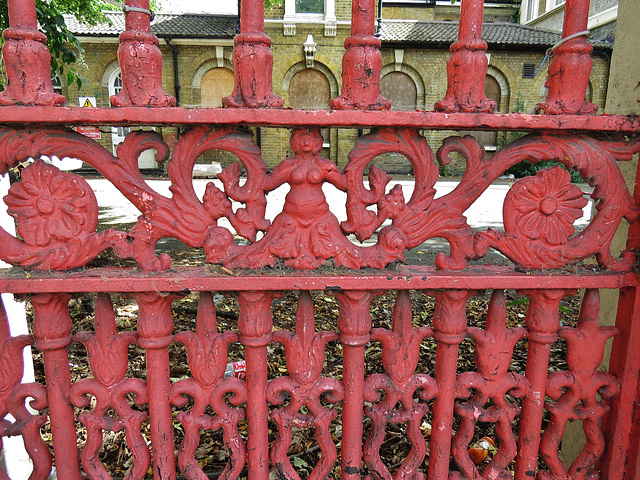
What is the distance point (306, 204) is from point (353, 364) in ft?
1.59

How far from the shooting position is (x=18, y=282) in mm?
1151

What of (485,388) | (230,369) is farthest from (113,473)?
(485,388)

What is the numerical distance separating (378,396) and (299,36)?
1783 cm

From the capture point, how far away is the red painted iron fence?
1.14 m

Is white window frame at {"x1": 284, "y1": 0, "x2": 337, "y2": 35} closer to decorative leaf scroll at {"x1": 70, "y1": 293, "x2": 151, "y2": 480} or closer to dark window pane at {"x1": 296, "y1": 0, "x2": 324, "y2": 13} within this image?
dark window pane at {"x1": 296, "y1": 0, "x2": 324, "y2": 13}

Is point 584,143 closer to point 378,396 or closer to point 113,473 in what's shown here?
point 378,396

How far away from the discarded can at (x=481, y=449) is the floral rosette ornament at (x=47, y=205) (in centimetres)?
175

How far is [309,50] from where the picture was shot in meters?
16.4

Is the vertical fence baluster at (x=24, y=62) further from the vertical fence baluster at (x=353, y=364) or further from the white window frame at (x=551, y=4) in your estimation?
the white window frame at (x=551, y=4)

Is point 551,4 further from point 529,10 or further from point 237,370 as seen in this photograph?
point 237,370

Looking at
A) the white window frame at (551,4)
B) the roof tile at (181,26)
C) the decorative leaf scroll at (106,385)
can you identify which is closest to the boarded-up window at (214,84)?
the roof tile at (181,26)

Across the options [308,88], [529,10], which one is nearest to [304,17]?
[308,88]

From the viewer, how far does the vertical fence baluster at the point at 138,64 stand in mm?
1104

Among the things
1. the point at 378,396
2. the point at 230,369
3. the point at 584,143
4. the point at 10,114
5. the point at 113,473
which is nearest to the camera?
the point at 10,114
